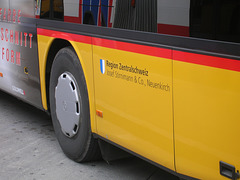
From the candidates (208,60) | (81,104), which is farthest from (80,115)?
(208,60)

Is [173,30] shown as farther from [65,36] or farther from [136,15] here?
[65,36]

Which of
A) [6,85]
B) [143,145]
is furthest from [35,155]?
[143,145]

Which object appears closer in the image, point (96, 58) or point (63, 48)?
point (96, 58)

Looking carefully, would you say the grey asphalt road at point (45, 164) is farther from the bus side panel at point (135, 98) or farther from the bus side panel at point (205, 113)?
the bus side panel at point (205, 113)

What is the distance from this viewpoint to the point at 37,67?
5074mm

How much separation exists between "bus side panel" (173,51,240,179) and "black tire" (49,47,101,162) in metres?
1.32

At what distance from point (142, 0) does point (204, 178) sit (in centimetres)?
134

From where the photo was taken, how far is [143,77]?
335cm

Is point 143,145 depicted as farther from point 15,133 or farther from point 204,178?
point 15,133

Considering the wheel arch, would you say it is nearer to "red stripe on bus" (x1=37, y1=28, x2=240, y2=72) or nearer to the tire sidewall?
the tire sidewall

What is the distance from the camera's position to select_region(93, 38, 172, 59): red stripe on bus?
10.2 feet

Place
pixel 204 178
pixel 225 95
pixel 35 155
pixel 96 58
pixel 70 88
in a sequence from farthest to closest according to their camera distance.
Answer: pixel 35 155 < pixel 70 88 < pixel 96 58 < pixel 204 178 < pixel 225 95

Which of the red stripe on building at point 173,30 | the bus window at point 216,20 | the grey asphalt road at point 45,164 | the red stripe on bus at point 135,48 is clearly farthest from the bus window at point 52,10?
the bus window at point 216,20

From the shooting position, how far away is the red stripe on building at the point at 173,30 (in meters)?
2.99
